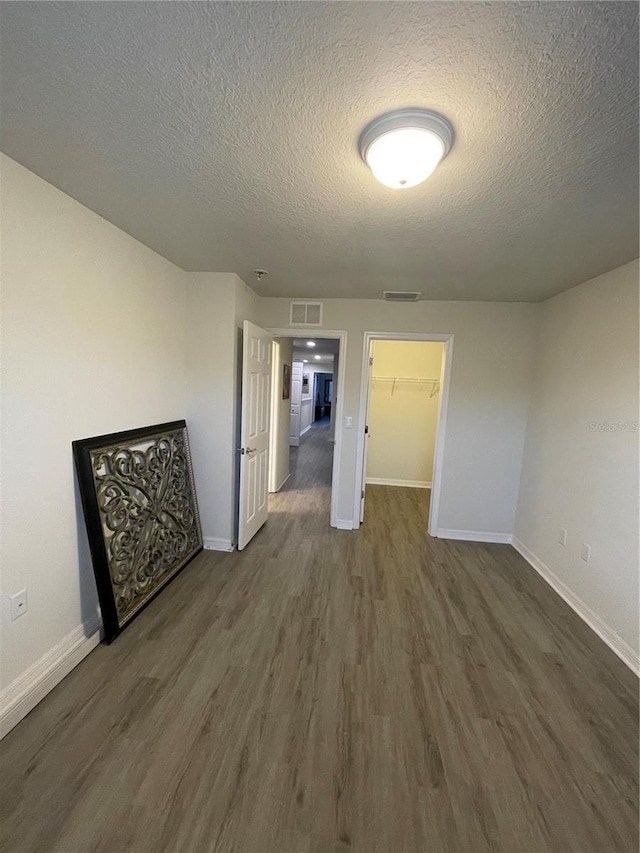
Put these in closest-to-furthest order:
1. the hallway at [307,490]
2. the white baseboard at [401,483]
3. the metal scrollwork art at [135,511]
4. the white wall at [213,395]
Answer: the metal scrollwork art at [135,511] < the white wall at [213,395] < the hallway at [307,490] < the white baseboard at [401,483]

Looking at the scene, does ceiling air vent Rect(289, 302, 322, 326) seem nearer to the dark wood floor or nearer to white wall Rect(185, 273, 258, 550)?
white wall Rect(185, 273, 258, 550)

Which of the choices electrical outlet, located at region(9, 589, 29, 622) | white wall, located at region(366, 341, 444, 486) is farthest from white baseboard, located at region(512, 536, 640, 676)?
electrical outlet, located at region(9, 589, 29, 622)

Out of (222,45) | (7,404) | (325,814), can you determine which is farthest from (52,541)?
(222,45)

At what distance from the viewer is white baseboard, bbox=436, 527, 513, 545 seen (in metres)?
3.49

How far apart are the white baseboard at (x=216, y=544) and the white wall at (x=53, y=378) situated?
1.13 meters

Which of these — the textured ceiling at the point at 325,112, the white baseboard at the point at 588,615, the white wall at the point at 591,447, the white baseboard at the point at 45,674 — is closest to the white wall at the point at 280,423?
the textured ceiling at the point at 325,112

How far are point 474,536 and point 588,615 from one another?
1251 mm

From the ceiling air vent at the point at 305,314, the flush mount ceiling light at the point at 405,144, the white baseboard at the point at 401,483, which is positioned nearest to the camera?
the flush mount ceiling light at the point at 405,144

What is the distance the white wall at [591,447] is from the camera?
208cm

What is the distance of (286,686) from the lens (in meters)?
1.72

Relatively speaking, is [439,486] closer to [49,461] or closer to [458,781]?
[458,781]

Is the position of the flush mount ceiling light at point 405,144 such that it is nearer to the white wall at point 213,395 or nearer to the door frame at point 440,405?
the white wall at point 213,395

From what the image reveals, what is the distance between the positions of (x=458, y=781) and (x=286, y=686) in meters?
0.82

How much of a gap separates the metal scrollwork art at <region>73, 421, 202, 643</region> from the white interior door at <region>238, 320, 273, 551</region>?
0.45 metres
